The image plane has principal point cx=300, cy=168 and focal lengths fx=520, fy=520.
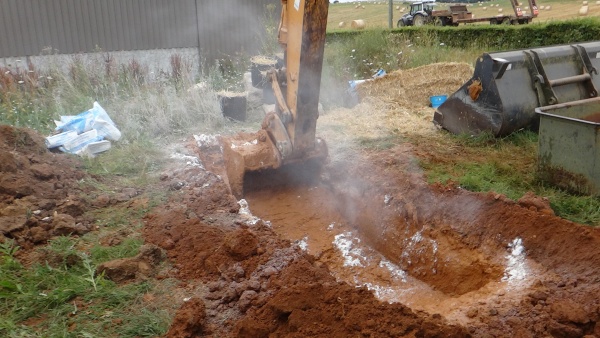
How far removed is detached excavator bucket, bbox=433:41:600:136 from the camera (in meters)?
7.20

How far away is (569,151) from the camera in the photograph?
211 inches

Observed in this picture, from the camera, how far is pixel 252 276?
3922 millimetres

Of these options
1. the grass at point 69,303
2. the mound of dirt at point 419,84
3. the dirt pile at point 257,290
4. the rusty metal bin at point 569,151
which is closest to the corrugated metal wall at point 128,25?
the mound of dirt at point 419,84

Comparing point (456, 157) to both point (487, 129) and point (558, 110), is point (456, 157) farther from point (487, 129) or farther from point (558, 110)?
point (558, 110)

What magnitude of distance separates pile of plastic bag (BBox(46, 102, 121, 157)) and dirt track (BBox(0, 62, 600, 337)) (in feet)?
1.55

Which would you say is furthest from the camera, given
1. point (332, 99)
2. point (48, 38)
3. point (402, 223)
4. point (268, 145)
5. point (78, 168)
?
point (48, 38)

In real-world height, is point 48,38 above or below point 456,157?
above

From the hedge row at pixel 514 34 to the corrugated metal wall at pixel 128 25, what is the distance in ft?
13.5

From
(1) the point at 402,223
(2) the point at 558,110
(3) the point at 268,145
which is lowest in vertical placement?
(1) the point at 402,223

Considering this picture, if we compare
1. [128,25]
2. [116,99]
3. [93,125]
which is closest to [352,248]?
[93,125]

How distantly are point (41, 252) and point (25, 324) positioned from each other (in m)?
1.03

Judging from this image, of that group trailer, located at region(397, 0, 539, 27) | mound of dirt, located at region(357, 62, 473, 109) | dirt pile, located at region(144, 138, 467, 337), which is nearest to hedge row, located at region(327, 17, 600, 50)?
trailer, located at region(397, 0, 539, 27)

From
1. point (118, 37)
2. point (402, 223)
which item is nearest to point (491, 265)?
point (402, 223)

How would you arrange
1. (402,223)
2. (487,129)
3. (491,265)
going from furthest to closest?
(487,129) → (402,223) → (491,265)
